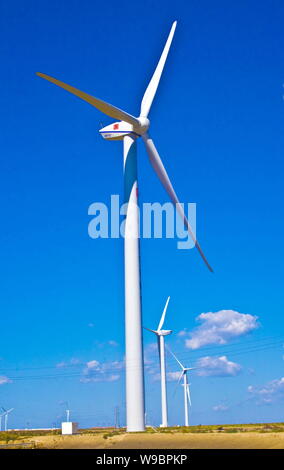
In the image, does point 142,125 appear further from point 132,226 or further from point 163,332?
point 163,332

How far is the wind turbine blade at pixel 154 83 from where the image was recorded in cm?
6981

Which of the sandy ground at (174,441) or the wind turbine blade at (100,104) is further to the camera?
the wind turbine blade at (100,104)

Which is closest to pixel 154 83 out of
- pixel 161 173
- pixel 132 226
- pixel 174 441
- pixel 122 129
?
pixel 122 129

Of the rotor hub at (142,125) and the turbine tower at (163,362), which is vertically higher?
the rotor hub at (142,125)

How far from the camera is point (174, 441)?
50.8 metres

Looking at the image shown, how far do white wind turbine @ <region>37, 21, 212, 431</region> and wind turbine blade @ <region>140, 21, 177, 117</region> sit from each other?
11cm

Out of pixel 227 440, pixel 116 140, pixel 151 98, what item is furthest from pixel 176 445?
pixel 151 98

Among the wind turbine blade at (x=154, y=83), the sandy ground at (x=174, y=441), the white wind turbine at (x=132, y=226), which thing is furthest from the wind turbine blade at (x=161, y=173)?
the sandy ground at (x=174, y=441)

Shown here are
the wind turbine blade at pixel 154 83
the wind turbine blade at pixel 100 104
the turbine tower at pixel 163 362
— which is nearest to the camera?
the wind turbine blade at pixel 100 104

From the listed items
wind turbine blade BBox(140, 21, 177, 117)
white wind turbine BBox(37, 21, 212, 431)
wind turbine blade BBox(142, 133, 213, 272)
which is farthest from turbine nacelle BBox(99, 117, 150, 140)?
wind turbine blade BBox(140, 21, 177, 117)

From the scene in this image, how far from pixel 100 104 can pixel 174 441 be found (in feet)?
102

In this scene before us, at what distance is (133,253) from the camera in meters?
60.7

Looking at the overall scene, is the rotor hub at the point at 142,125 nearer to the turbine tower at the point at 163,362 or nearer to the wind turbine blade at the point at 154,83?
the wind turbine blade at the point at 154,83

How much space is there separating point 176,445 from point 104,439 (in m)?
7.27
